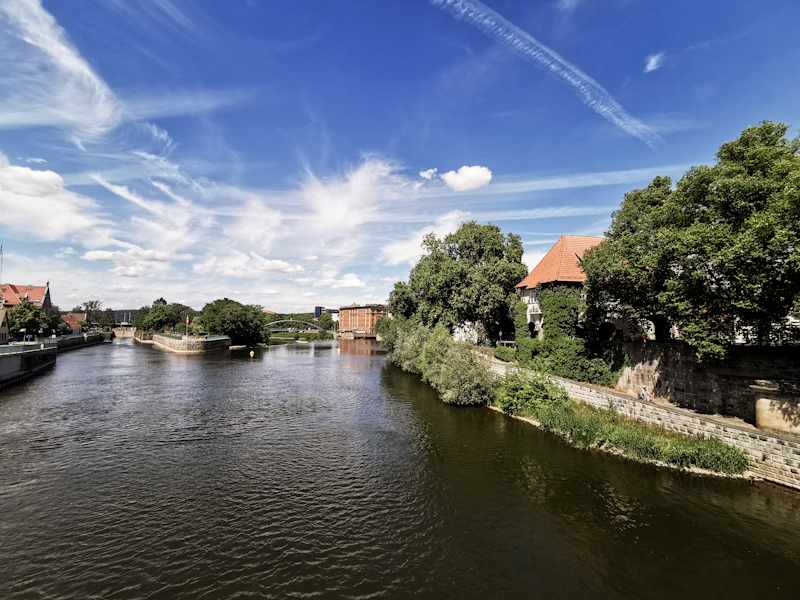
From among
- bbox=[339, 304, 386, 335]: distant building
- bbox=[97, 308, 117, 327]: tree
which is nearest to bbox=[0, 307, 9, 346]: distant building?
bbox=[97, 308, 117, 327]: tree

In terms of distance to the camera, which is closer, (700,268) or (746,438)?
(746,438)

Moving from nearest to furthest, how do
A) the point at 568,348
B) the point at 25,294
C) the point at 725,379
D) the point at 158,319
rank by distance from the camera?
the point at 725,379, the point at 568,348, the point at 25,294, the point at 158,319

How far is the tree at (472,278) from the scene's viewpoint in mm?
42375

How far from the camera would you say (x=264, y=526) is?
43.7 feet

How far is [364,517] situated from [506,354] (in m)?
26.0

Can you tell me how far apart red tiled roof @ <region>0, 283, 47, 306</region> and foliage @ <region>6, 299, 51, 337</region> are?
72.1ft

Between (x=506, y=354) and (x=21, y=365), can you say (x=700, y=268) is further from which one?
(x=21, y=365)

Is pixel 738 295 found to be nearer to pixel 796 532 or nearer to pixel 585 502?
pixel 796 532

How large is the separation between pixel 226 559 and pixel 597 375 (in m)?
25.8

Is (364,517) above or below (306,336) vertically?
below

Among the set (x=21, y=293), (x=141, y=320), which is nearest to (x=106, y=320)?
(x=141, y=320)

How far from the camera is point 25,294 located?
298 feet

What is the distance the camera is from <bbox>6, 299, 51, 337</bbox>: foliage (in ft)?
214

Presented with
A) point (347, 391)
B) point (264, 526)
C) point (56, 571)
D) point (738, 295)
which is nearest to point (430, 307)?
point (347, 391)
